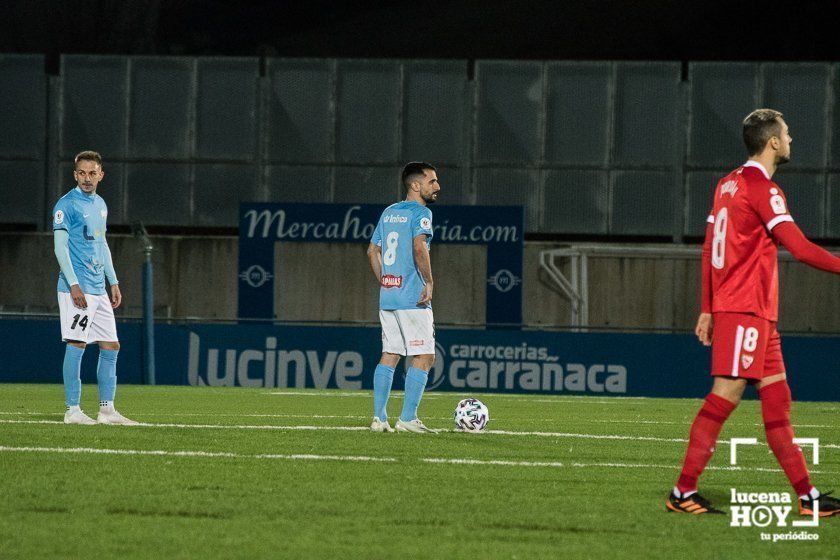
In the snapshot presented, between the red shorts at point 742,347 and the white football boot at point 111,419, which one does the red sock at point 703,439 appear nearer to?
the red shorts at point 742,347

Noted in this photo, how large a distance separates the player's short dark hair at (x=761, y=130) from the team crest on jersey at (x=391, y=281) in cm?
458

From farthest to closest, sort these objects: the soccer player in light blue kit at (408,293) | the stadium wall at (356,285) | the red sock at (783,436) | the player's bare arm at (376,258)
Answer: the stadium wall at (356,285) → the player's bare arm at (376,258) → the soccer player in light blue kit at (408,293) → the red sock at (783,436)

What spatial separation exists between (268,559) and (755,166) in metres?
3.10

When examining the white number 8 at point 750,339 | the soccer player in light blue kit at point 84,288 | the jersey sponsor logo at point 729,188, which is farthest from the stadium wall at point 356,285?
the white number 8 at point 750,339

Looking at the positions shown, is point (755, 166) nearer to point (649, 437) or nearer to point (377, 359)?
point (649, 437)

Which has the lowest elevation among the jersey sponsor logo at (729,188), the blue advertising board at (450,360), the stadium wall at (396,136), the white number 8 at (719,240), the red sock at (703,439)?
the blue advertising board at (450,360)

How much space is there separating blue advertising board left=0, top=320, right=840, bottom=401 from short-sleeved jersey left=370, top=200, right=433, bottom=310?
36.7ft

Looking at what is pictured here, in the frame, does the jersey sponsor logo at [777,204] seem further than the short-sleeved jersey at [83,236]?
No

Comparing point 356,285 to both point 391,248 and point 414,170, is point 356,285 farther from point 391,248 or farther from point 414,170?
point 414,170

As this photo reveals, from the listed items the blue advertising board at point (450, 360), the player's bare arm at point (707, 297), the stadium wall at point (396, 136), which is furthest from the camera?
the stadium wall at point (396, 136)

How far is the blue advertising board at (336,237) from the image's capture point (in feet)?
89.9

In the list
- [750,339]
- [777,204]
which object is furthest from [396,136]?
[750,339]

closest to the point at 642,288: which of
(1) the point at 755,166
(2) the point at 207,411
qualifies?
A: (2) the point at 207,411

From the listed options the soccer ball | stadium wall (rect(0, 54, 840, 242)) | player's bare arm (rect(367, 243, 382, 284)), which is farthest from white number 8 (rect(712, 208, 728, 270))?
stadium wall (rect(0, 54, 840, 242))
